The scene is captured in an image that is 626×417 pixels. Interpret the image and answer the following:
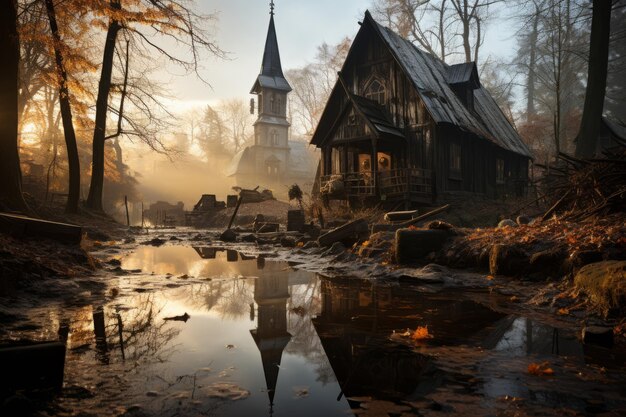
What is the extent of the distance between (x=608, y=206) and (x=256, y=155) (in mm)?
47798

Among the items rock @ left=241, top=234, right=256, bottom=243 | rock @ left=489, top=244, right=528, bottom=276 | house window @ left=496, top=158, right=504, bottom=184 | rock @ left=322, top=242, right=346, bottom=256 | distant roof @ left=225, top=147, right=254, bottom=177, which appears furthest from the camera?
distant roof @ left=225, top=147, right=254, bottom=177

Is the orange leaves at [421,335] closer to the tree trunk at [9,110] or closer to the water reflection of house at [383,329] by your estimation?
the water reflection of house at [383,329]

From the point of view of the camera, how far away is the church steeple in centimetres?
4903

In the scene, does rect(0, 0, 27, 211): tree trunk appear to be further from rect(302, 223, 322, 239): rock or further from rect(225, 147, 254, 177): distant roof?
rect(225, 147, 254, 177): distant roof

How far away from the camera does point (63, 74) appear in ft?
48.1

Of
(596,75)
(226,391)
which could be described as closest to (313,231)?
(226,391)

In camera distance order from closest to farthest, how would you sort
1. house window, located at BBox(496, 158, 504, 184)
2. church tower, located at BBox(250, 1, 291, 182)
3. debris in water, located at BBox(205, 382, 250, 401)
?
debris in water, located at BBox(205, 382, 250, 401) → house window, located at BBox(496, 158, 504, 184) → church tower, located at BBox(250, 1, 291, 182)

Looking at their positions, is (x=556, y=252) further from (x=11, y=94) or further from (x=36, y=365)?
(x=11, y=94)

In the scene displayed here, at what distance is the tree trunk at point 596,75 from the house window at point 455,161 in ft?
17.7

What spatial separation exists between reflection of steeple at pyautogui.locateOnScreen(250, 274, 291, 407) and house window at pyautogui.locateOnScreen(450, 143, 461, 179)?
1506cm

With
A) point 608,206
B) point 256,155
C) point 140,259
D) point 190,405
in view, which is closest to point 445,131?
point 608,206

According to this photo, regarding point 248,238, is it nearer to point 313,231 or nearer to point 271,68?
point 313,231

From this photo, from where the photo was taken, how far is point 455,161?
1966 centimetres

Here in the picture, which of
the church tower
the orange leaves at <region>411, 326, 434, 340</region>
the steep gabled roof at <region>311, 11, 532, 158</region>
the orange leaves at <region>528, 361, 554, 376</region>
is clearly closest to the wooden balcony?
the steep gabled roof at <region>311, 11, 532, 158</region>
